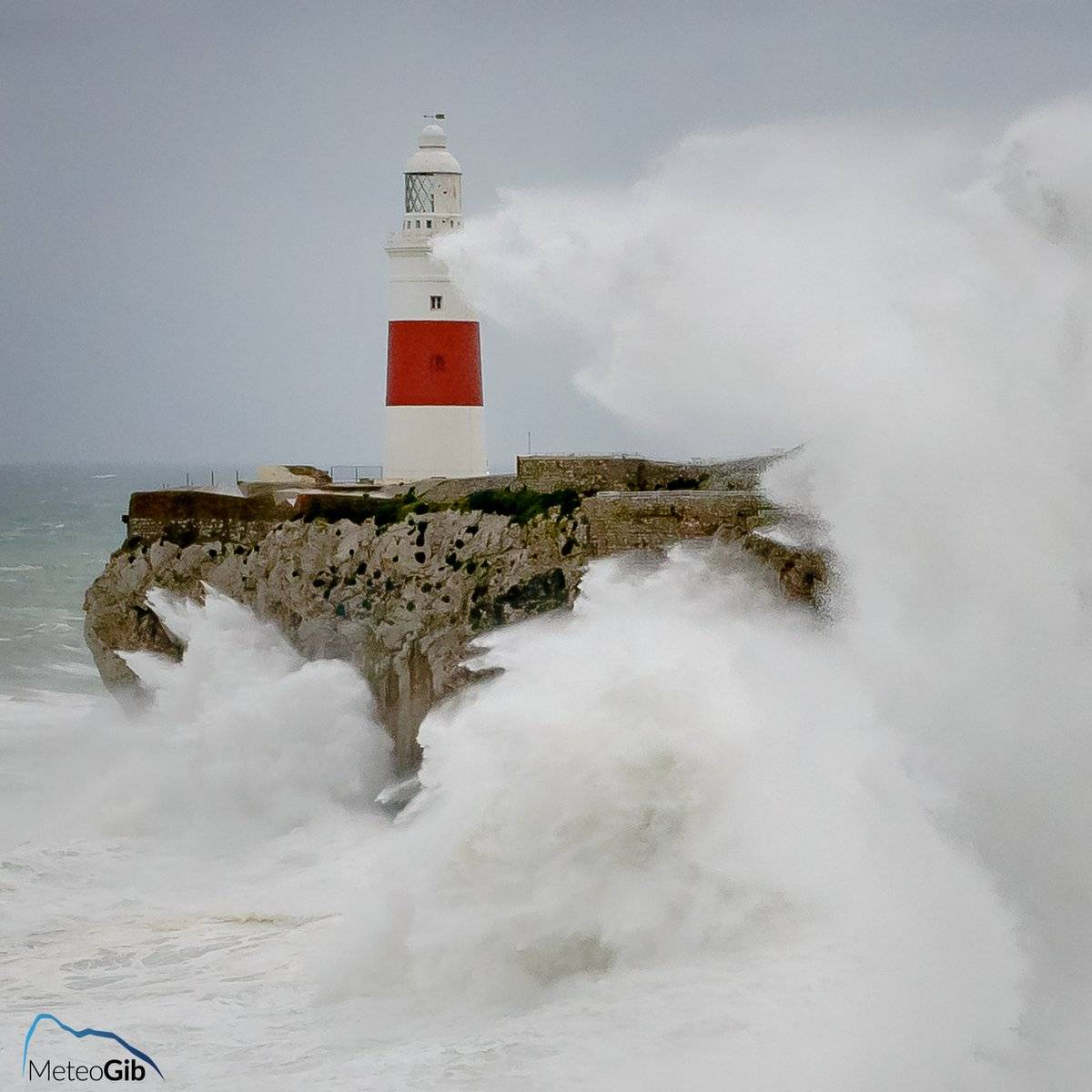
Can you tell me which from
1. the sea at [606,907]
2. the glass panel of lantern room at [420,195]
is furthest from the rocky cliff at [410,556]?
the glass panel of lantern room at [420,195]

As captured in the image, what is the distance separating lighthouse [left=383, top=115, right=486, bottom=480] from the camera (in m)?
23.1

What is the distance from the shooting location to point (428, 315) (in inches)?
910

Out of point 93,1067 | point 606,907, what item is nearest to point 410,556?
point 606,907

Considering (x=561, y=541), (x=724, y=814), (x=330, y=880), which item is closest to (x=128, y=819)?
(x=330, y=880)

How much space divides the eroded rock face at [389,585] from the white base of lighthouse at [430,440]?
2786 millimetres

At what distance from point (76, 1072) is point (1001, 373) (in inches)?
299

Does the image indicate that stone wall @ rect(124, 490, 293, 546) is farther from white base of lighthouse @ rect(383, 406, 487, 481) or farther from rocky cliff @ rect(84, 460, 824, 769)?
white base of lighthouse @ rect(383, 406, 487, 481)

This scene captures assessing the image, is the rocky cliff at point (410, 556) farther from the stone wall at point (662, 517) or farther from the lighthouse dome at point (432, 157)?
the lighthouse dome at point (432, 157)

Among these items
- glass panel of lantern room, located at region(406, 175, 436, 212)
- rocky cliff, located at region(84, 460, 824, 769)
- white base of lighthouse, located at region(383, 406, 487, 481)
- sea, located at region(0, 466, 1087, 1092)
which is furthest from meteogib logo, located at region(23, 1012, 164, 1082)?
glass panel of lantern room, located at region(406, 175, 436, 212)

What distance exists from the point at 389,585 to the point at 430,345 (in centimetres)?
441

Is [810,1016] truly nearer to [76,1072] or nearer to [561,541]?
[76,1072]

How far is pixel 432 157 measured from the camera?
926 inches

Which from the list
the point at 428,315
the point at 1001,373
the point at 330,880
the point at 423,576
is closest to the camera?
the point at 1001,373

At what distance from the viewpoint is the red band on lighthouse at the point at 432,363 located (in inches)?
914
